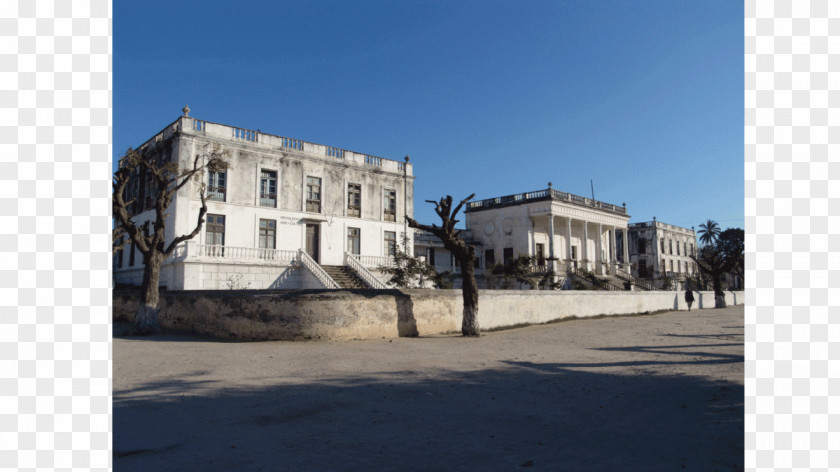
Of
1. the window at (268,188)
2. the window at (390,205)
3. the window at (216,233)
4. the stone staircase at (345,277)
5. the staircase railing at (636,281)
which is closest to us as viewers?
the window at (216,233)

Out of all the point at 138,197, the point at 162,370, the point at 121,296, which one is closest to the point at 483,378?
the point at 162,370

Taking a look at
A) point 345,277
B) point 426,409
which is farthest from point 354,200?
point 426,409

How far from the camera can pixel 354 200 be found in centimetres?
2748

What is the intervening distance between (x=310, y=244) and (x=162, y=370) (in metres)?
18.2

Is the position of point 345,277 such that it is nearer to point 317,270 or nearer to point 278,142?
point 317,270

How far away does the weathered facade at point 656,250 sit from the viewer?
54.9 m

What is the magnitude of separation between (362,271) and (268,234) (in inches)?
192

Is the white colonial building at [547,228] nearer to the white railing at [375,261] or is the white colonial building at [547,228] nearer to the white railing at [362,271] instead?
the white railing at [375,261]

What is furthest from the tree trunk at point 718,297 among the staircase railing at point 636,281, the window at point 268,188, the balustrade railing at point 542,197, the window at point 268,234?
the window at point 268,188

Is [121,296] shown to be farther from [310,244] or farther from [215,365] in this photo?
[215,365]

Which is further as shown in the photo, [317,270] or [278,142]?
[278,142]

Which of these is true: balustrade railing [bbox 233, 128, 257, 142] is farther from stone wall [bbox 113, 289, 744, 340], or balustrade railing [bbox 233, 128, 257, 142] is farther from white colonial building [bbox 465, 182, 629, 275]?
white colonial building [bbox 465, 182, 629, 275]

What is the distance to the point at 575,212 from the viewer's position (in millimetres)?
40375

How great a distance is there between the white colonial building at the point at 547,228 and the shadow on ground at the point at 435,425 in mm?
31157
